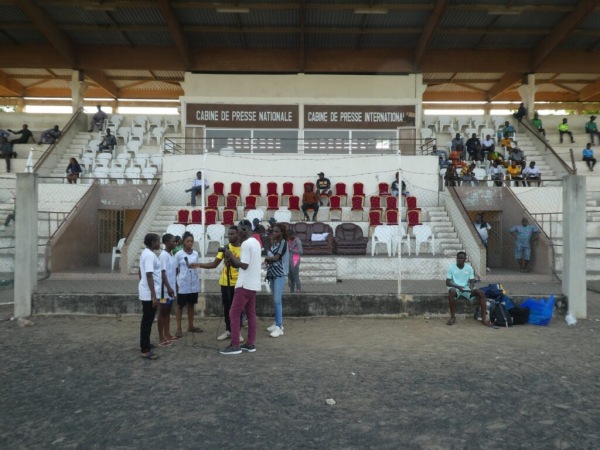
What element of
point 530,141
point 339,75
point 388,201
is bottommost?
point 388,201

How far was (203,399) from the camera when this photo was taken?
4660 mm

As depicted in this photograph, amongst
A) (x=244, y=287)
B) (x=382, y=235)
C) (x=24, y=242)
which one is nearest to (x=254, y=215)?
(x=382, y=235)

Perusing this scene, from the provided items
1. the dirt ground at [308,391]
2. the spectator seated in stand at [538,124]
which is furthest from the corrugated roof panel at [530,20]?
the dirt ground at [308,391]

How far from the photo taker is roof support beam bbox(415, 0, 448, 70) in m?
19.5

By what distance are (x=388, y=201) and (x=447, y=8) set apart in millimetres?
10095

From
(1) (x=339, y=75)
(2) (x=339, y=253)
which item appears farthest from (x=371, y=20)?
A: (2) (x=339, y=253)

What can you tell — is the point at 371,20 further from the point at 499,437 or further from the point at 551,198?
the point at 499,437

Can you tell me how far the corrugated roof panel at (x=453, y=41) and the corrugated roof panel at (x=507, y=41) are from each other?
48 centimetres

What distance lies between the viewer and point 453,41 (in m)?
A: 23.2

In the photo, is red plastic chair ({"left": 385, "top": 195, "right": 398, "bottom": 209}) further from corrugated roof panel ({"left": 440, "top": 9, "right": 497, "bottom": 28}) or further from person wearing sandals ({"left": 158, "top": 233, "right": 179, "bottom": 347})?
corrugated roof panel ({"left": 440, "top": 9, "right": 497, "bottom": 28})

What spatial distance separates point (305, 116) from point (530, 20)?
10.8m

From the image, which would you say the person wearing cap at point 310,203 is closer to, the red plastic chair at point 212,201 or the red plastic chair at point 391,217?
the red plastic chair at point 391,217

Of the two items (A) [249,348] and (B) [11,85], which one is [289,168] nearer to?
(A) [249,348]

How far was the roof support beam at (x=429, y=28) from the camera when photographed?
769 inches
